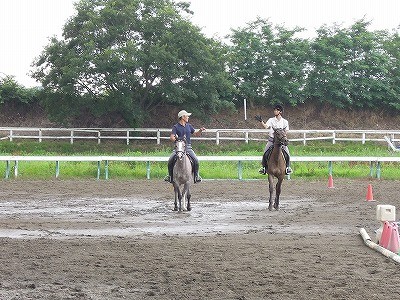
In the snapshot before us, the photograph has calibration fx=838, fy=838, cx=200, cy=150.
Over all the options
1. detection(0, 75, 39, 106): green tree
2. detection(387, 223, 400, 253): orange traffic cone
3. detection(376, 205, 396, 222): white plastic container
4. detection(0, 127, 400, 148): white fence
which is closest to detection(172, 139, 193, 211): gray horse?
detection(376, 205, 396, 222): white plastic container

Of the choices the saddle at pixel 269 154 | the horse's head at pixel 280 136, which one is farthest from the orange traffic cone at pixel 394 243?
the saddle at pixel 269 154

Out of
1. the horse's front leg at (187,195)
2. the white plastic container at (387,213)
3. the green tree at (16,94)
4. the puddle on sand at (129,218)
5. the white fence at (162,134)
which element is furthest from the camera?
the green tree at (16,94)

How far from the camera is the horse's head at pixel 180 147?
62.6ft

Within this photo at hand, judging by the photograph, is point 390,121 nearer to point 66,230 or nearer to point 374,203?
point 374,203

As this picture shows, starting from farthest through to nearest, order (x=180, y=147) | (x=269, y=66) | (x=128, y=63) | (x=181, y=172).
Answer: (x=269, y=66), (x=128, y=63), (x=181, y=172), (x=180, y=147)

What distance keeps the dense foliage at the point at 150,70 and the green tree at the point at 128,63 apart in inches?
2.3

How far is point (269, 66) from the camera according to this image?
58.0m

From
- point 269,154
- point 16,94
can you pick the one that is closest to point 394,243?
point 269,154

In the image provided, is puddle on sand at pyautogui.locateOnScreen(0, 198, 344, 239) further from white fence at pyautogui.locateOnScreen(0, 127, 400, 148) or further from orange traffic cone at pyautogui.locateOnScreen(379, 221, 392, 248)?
white fence at pyautogui.locateOnScreen(0, 127, 400, 148)

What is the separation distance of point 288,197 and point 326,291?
14882mm

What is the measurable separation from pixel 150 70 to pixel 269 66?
11411 mm

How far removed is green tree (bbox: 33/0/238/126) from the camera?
158 ft

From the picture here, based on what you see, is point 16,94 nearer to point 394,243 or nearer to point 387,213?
point 387,213

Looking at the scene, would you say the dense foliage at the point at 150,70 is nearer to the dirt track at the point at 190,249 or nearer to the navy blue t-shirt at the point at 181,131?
the dirt track at the point at 190,249
